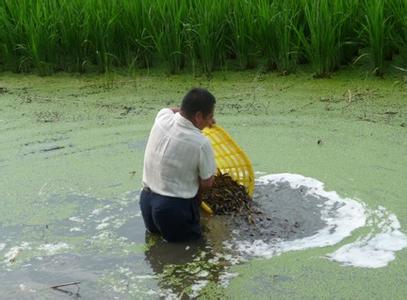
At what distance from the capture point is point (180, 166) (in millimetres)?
3223

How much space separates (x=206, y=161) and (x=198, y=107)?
24 cm

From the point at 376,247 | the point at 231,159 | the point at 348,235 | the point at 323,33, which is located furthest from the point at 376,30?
the point at 376,247

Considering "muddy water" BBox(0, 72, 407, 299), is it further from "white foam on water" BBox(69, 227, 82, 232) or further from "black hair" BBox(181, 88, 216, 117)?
"black hair" BBox(181, 88, 216, 117)

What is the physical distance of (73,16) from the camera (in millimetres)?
6230

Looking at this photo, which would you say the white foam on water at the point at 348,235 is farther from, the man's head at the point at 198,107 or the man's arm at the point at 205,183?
the man's head at the point at 198,107

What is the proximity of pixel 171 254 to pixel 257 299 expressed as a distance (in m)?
0.56

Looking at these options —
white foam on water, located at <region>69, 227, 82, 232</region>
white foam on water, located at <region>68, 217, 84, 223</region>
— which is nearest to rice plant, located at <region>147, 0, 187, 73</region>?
white foam on water, located at <region>68, 217, 84, 223</region>

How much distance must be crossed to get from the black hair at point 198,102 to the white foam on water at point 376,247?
2.74 ft

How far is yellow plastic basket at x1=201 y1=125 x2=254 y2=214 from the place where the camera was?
3730 mm

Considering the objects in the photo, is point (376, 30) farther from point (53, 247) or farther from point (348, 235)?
point (53, 247)

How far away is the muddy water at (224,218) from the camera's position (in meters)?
3.08

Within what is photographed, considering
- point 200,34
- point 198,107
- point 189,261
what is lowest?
point 189,261

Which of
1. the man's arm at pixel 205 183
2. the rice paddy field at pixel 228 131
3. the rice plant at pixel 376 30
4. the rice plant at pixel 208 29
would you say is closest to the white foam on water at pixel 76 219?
the rice paddy field at pixel 228 131

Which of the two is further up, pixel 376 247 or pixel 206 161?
pixel 206 161
